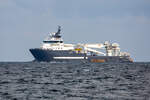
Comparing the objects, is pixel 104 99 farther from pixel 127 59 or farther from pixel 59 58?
pixel 127 59

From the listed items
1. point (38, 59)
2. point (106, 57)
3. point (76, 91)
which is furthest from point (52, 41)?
point (76, 91)

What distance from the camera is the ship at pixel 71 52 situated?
4921 inches

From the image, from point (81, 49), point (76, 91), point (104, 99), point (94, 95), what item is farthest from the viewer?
point (81, 49)

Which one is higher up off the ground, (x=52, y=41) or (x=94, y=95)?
(x=52, y=41)

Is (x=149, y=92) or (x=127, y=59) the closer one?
(x=149, y=92)

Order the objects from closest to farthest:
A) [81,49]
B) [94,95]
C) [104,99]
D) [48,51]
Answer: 1. [104,99]
2. [94,95]
3. [48,51]
4. [81,49]

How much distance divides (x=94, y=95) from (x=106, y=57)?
365 feet

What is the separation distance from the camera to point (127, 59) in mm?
139750

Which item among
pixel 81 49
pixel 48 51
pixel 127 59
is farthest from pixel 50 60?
pixel 127 59

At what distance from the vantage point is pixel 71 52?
5064 inches

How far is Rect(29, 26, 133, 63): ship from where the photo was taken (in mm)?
125000

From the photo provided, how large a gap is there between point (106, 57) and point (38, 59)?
77.2 feet

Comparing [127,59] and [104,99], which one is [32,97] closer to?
[104,99]

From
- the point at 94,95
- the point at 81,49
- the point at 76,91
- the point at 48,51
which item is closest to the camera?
the point at 94,95
